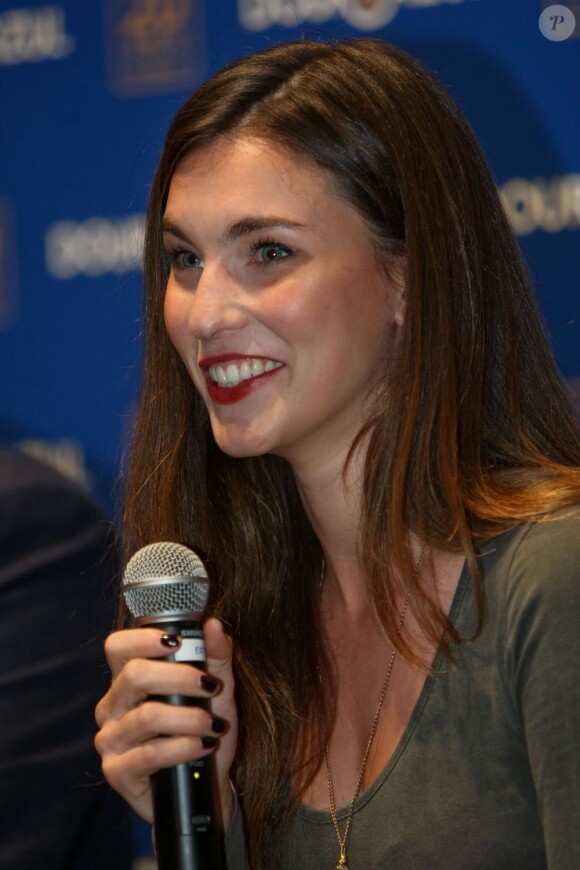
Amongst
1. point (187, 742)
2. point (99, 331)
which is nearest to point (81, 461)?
point (99, 331)

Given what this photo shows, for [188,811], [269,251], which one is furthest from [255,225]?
[188,811]

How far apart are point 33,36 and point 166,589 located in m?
1.53

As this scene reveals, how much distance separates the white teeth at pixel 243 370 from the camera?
1.68 metres

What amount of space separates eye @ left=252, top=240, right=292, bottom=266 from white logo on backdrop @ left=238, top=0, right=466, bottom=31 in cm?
69

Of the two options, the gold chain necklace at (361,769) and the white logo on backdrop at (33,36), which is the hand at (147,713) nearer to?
the gold chain necklace at (361,769)

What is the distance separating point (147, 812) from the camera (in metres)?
1.63

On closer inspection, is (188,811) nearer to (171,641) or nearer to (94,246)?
(171,641)

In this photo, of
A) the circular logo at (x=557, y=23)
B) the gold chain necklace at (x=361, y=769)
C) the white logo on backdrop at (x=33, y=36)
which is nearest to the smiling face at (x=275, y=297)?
the gold chain necklace at (x=361, y=769)

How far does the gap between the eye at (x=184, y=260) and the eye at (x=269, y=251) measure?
11cm

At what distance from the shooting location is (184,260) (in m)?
1.79

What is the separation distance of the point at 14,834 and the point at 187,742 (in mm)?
733

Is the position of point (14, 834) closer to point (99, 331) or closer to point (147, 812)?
point (147, 812)

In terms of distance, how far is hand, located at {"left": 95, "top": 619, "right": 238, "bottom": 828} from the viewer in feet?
4.03

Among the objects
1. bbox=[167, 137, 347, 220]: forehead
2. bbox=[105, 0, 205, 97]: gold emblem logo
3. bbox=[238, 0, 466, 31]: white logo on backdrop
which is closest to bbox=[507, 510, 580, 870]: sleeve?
bbox=[167, 137, 347, 220]: forehead
